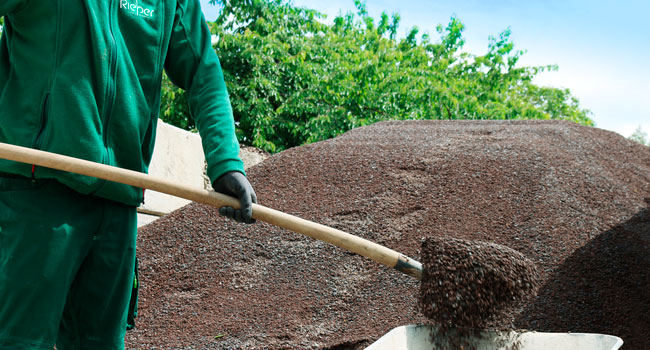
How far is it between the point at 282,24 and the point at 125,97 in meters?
12.7

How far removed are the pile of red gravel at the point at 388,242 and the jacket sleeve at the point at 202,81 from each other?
4.45 feet

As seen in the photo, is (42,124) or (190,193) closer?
Answer: (42,124)

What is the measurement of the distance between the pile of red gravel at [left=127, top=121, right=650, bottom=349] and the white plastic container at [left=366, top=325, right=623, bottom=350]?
156 millimetres

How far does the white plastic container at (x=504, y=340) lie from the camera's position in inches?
91.0

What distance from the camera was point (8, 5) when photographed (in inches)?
63.1

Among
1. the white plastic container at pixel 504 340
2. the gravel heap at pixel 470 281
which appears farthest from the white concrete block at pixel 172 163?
the gravel heap at pixel 470 281

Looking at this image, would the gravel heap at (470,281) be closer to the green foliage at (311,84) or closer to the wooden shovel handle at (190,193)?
the wooden shovel handle at (190,193)

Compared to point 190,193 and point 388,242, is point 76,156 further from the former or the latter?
point 388,242

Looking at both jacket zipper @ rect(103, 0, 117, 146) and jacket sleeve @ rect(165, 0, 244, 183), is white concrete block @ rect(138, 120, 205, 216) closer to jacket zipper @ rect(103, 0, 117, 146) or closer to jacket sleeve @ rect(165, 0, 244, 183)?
jacket sleeve @ rect(165, 0, 244, 183)

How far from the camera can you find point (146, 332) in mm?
3494

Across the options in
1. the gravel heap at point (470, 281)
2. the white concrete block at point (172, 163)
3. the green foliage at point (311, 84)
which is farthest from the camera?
the green foliage at point (311, 84)

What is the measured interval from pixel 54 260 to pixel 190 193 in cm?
43

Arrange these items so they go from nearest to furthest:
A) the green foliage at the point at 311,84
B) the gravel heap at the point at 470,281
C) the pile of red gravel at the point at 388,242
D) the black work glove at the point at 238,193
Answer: the black work glove at the point at 238,193
the gravel heap at the point at 470,281
the pile of red gravel at the point at 388,242
the green foliage at the point at 311,84

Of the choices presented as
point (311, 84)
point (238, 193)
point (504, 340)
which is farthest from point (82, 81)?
point (311, 84)
